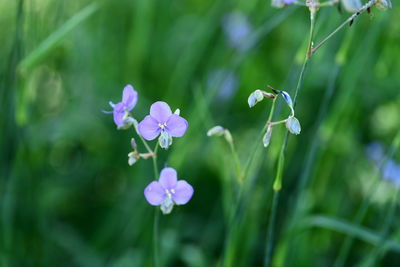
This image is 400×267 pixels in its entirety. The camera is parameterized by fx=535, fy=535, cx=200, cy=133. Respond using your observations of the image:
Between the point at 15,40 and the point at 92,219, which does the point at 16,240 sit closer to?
the point at 92,219

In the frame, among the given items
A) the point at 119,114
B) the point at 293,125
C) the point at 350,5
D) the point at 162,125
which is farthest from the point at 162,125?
the point at 350,5

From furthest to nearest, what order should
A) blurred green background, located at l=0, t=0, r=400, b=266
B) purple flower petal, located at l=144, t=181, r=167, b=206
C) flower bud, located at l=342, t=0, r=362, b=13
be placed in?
1. blurred green background, located at l=0, t=0, r=400, b=266
2. purple flower petal, located at l=144, t=181, r=167, b=206
3. flower bud, located at l=342, t=0, r=362, b=13

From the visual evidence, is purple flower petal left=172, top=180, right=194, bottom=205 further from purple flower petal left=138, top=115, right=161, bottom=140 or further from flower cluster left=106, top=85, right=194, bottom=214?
purple flower petal left=138, top=115, right=161, bottom=140

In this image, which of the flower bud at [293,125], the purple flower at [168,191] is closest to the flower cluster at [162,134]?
the purple flower at [168,191]

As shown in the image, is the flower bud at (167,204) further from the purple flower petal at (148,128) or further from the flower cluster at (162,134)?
the purple flower petal at (148,128)

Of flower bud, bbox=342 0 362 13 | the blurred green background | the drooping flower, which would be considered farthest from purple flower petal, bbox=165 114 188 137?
the blurred green background

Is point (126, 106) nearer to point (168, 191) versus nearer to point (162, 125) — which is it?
point (162, 125)
